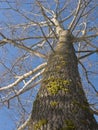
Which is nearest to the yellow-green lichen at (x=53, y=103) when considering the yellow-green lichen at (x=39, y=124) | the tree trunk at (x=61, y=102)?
the tree trunk at (x=61, y=102)

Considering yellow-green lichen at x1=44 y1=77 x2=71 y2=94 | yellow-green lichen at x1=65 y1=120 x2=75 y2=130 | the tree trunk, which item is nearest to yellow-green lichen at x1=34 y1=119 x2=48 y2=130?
the tree trunk

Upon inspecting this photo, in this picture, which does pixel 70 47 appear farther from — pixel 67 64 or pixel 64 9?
pixel 64 9

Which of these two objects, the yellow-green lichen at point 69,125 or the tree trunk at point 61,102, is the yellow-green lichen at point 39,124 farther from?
the yellow-green lichen at point 69,125

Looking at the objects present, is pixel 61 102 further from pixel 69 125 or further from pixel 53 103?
pixel 69 125

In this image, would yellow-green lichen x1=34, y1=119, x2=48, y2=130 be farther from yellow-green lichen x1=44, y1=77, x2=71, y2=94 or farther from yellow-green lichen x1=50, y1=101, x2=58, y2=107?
yellow-green lichen x1=44, y1=77, x2=71, y2=94

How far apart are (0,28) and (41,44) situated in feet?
4.33

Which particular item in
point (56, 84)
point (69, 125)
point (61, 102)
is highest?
point (56, 84)

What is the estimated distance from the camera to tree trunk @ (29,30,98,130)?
2553 mm

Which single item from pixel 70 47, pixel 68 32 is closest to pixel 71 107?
pixel 70 47

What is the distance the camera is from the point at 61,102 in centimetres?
288

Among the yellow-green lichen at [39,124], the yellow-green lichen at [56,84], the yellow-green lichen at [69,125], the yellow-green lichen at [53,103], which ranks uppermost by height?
the yellow-green lichen at [56,84]

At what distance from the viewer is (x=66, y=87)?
3.19 meters

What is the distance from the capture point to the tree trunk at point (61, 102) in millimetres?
2553

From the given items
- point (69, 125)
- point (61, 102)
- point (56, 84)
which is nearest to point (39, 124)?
point (69, 125)
